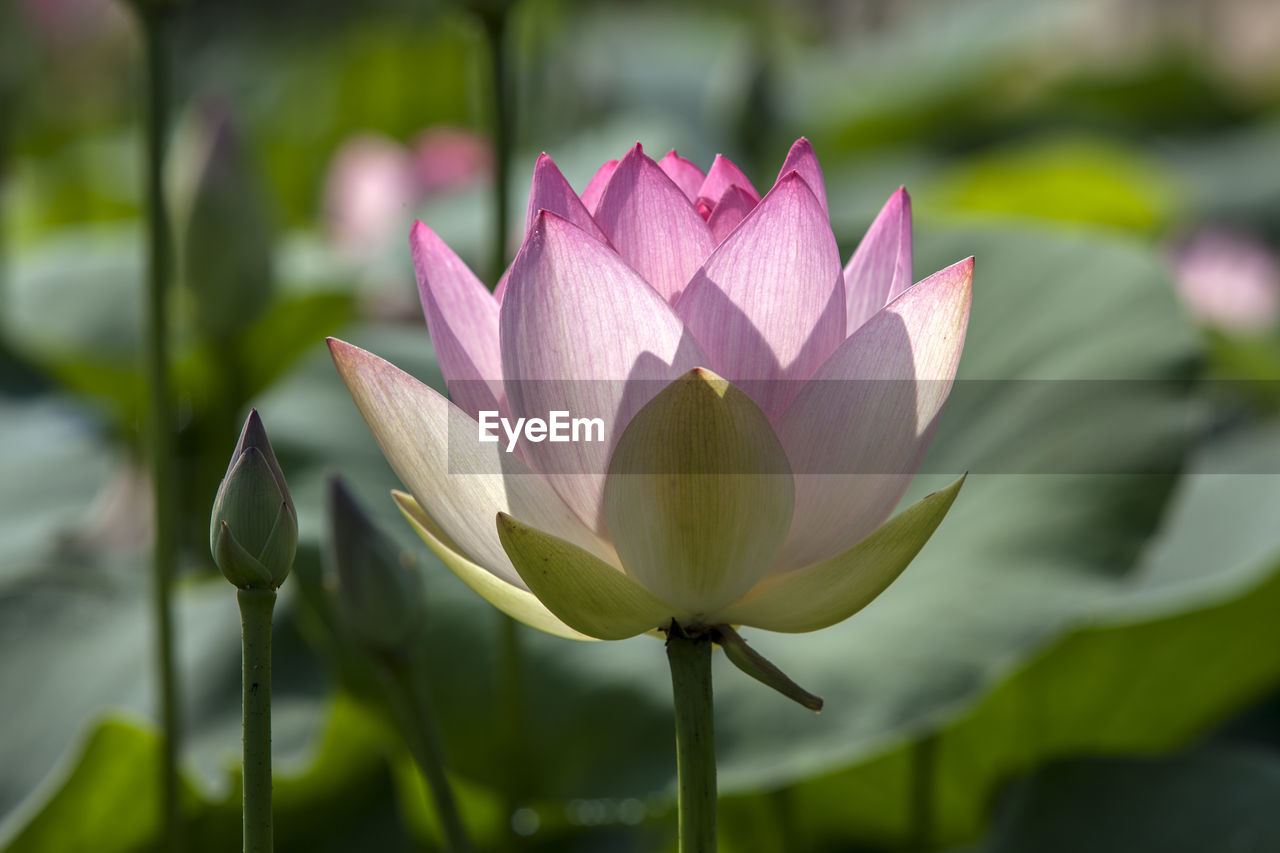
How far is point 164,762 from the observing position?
1.64 ft

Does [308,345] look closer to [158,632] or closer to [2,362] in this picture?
[2,362]

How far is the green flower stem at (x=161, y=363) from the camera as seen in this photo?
0.48 meters

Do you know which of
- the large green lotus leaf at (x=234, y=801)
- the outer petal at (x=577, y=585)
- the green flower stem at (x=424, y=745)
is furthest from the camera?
the large green lotus leaf at (x=234, y=801)

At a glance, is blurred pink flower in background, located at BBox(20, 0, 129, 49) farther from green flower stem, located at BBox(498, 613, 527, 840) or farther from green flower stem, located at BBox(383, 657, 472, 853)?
green flower stem, located at BBox(383, 657, 472, 853)

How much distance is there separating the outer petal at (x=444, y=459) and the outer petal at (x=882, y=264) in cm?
10

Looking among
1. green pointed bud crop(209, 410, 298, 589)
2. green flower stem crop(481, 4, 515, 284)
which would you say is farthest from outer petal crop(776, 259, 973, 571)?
green flower stem crop(481, 4, 515, 284)

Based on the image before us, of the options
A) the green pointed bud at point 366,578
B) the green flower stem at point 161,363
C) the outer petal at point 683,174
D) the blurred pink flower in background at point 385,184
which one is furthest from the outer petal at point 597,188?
the blurred pink flower in background at point 385,184

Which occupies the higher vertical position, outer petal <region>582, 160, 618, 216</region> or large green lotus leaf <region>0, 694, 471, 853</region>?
outer petal <region>582, 160, 618, 216</region>

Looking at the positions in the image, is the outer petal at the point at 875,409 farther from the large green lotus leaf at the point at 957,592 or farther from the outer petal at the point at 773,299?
the large green lotus leaf at the point at 957,592

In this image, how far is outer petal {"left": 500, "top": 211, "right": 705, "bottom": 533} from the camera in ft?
0.90

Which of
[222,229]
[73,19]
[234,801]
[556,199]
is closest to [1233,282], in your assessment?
[222,229]

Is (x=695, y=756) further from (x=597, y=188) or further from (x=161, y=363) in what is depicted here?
(x=161, y=363)

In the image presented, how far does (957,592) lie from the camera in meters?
0.59

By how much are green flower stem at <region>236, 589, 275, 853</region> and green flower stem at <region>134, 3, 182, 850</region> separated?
227 millimetres
